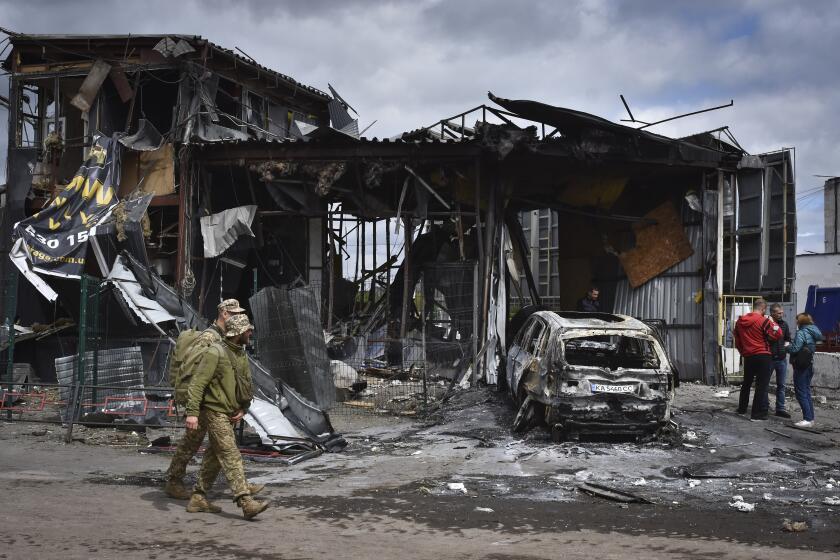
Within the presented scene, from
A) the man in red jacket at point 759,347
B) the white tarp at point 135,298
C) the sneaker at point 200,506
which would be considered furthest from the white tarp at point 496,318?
the sneaker at point 200,506

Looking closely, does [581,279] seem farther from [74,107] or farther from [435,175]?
[74,107]

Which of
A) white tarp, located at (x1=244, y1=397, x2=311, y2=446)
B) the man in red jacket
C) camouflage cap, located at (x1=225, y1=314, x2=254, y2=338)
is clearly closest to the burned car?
the man in red jacket

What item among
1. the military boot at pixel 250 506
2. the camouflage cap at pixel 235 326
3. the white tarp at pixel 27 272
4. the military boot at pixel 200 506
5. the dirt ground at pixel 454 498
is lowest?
the dirt ground at pixel 454 498

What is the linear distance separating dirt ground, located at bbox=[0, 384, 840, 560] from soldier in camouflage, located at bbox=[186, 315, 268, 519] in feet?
0.82

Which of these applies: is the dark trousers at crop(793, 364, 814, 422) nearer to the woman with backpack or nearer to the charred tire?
the woman with backpack

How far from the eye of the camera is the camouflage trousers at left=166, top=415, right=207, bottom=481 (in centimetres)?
663

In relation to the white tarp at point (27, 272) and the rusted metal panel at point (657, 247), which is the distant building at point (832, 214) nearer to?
the rusted metal panel at point (657, 247)

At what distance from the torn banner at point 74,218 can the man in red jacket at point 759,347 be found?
12.0m

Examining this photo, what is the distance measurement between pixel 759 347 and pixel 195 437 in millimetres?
8254

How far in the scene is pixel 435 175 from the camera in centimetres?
1603

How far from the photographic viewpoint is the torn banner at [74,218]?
622 inches

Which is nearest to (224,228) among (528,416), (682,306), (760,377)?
(528,416)

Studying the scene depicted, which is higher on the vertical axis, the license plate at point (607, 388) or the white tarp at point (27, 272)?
the white tarp at point (27, 272)

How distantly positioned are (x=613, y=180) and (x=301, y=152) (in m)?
6.38
